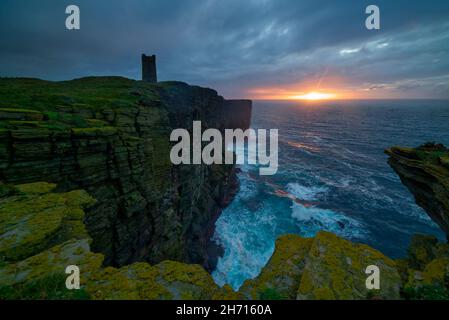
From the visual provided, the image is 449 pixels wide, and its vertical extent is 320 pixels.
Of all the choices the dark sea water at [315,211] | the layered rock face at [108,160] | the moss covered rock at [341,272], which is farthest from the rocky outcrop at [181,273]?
the dark sea water at [315,211]

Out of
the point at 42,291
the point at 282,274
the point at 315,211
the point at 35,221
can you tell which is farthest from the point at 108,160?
the point at 315,211

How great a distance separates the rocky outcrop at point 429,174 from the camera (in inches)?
372

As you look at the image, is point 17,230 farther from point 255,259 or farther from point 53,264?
point 255,259

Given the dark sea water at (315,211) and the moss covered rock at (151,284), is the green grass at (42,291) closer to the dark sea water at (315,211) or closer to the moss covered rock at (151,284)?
the moss covered rock at (151,284)

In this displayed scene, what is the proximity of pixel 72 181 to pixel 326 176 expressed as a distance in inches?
2464

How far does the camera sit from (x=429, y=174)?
10.4m

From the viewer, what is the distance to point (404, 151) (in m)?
12.1

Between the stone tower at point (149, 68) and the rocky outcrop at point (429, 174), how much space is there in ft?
147

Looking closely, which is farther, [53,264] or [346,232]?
[346,232]

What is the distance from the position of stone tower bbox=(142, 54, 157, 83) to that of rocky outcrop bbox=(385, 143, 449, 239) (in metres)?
44.8

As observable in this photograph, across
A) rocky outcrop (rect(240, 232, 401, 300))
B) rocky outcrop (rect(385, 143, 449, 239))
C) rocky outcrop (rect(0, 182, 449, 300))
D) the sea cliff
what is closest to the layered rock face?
the sea cliff

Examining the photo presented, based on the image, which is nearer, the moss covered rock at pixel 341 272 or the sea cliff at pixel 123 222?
the moss covered rock at pixel 341 272

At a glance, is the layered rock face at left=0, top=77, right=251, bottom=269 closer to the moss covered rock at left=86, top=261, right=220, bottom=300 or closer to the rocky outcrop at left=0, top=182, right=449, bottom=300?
the rocky outcrop at left=0, top=182, right=449, bottom=300
